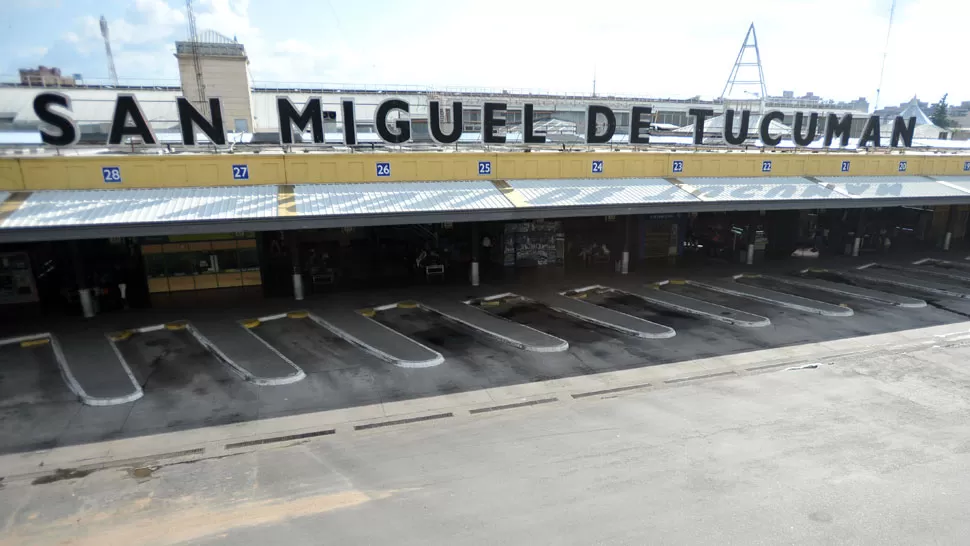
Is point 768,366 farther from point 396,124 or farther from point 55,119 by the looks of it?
point 55,119

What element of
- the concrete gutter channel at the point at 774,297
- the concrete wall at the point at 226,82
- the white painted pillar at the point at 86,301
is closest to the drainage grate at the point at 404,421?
the white painted pillar at the point at 86,301

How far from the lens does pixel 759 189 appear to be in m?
25.5

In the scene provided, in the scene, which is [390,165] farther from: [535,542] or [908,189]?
[908,189]

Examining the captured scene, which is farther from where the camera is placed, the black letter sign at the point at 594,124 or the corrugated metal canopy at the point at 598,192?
the black letter sign at the point at 594,124

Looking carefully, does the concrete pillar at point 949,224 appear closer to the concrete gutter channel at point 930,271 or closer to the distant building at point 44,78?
the concrete gutter channel at point 930,271

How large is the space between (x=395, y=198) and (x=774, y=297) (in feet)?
56.0

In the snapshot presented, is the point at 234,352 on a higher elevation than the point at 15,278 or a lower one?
lower

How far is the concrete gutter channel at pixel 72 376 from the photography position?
1417 cm

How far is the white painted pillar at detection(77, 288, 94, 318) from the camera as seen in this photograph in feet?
66.9

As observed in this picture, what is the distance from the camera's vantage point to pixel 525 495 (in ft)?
33.6

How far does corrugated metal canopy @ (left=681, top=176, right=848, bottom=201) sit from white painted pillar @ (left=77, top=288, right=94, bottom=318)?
25174 mm

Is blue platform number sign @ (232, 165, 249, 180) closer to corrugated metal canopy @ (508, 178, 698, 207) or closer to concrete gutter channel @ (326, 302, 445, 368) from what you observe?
concrete gutter channel @ (326, 302, 445, 368)

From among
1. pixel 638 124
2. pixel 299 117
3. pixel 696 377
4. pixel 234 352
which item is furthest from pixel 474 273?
pixel 696 377

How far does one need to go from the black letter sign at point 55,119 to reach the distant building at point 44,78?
52.7 ft
